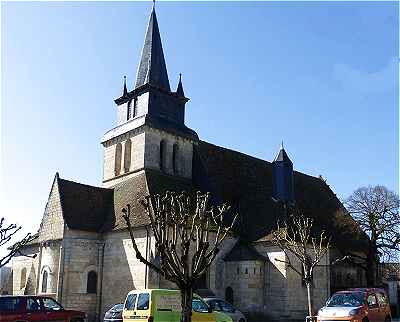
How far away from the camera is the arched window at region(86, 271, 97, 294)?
29.1 meters

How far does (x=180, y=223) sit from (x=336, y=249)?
2240 cm

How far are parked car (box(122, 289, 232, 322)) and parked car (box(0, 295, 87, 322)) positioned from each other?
349cm

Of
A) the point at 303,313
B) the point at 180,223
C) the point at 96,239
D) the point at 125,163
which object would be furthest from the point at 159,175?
the point at 180,223

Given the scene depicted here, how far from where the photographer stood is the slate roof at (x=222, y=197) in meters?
30.5

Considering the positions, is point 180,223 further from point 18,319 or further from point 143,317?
point 18,319

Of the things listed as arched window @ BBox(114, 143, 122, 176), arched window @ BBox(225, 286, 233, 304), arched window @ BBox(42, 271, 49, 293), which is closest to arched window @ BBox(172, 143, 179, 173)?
arched window @ BBox(114, 143, 122, 176)

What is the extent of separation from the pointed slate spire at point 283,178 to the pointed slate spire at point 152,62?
9541 millimetres

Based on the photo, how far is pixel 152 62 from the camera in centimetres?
3506

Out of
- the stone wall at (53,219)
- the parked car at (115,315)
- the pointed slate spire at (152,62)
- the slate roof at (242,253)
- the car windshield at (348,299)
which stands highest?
the pointed slate spire at (152,62)

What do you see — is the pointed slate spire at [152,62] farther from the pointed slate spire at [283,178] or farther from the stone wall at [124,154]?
the pointed slate spire at [283,178]

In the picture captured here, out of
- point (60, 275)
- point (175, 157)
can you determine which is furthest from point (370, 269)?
point (60, 275)

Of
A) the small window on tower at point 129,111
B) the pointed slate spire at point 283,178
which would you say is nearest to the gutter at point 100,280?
the small window on tower at point 129,111

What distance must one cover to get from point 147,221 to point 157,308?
12220 mm

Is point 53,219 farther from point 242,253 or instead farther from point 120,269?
point 242,253
